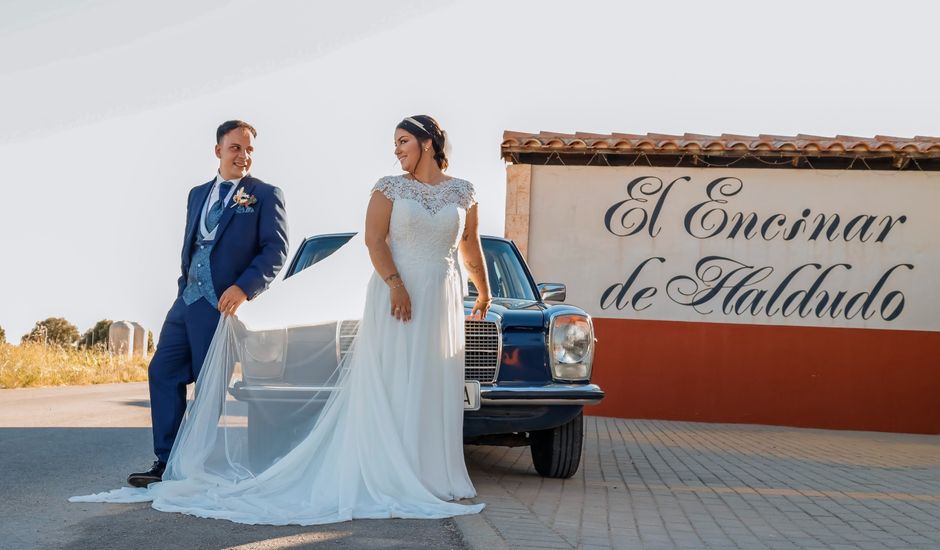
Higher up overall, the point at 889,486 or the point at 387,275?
the point at 387,275

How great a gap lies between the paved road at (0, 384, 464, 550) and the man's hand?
1.05 meters

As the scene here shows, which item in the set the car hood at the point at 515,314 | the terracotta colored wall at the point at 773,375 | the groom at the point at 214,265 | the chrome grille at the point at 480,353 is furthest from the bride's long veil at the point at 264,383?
the terracotta colored wall at the point at 773,375

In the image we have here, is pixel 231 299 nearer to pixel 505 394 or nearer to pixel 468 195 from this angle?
pixel 468 195

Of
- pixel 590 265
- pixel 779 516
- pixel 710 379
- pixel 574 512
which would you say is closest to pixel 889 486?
pixel 779 516

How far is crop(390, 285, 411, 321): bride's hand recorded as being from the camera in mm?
5402

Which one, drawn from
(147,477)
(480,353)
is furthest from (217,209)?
(480,353)

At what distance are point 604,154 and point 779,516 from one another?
787 centimetres

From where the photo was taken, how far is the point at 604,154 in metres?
12.8

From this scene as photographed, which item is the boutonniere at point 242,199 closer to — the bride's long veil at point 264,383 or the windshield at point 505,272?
the bride's long veil at point 264,383

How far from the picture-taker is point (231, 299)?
5246mm

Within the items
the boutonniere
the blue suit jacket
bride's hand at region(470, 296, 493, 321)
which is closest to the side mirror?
bride's hand at region(470, 296, 493, 321)

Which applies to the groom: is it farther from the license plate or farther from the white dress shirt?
the license plate

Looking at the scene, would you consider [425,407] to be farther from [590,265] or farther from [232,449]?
[590,265]

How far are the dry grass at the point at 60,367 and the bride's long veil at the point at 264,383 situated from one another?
31.6ft
